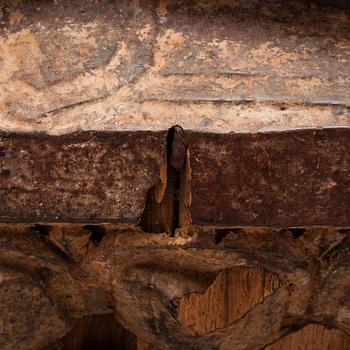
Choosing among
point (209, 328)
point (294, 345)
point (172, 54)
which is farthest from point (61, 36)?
point (294, 345)

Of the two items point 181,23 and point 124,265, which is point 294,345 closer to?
point 124,265

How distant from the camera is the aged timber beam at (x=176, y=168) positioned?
123cm

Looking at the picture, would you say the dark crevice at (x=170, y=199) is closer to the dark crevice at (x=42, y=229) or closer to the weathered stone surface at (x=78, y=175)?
the weathered stone surface at (x=78, y=175)

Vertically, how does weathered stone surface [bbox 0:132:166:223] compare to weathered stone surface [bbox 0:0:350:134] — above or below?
below

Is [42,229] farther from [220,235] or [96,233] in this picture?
[220,235]

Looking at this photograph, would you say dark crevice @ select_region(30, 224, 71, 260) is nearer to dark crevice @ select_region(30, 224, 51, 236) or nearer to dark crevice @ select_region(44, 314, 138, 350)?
dark crevice @ select_region(30, 224, 51, 236)

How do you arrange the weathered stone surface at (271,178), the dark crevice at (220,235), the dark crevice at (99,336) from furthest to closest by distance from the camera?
the dark crevice at (99,336) < the dark crevice at (220,235) < the weathered stone surface at (271,178)

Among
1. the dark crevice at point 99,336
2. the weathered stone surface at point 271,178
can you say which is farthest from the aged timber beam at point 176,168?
the dark crevice at point 99,336

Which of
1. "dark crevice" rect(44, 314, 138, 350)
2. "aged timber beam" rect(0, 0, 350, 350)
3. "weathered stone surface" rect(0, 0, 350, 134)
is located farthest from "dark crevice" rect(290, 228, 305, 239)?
"dark crevice" rect(44, 314, 138, 350)

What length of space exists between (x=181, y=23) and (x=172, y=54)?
0.08 meters

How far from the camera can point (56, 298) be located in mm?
1521

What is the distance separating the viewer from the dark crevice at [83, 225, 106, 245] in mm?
1407

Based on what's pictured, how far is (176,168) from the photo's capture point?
1271mm

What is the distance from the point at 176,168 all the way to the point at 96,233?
9.0 inches
